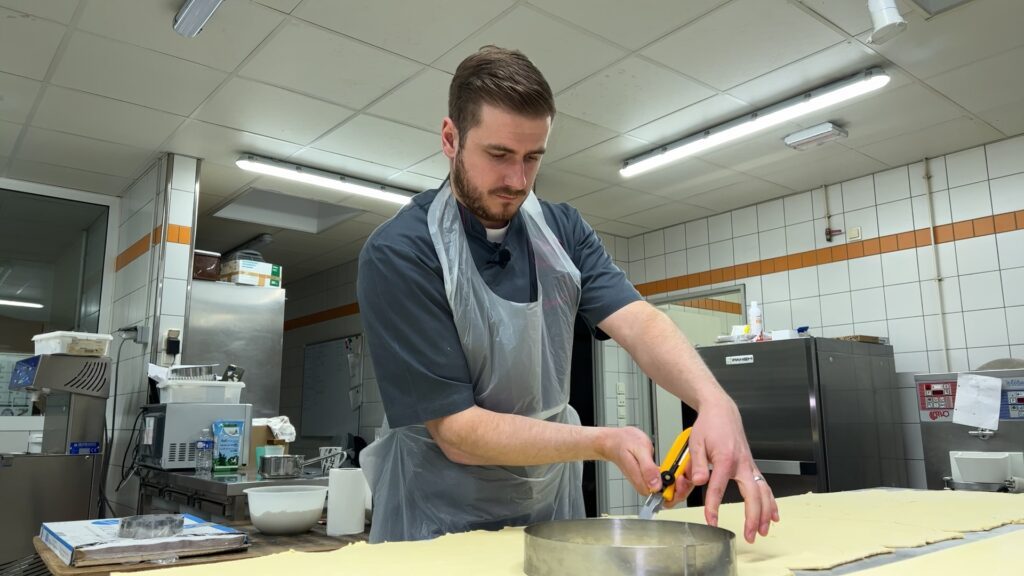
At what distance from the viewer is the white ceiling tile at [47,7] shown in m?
2.76

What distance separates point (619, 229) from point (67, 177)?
13.3ft

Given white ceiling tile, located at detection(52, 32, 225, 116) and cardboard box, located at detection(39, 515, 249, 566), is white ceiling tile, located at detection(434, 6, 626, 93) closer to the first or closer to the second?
white ceiling tile, located at detection(52, 32, 225, 116)

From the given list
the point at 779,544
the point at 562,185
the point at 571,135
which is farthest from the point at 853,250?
the point at 779,544

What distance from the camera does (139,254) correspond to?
458 cm

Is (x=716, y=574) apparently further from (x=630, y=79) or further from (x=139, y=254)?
(x=139, y=254)

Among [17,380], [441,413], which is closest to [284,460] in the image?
[17,380]

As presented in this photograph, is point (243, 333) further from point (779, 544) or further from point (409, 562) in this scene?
point (779, 544)

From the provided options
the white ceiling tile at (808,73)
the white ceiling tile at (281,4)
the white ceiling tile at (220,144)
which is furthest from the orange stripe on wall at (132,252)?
the white ceiling tile at (808,73)

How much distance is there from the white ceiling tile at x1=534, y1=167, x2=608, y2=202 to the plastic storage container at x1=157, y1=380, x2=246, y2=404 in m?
2.28

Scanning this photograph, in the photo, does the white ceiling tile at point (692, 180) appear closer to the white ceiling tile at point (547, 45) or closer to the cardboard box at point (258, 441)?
the white ceiling tile at point (547, 45)

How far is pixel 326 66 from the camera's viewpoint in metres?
3.25

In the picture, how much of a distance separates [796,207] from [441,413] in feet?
15.0

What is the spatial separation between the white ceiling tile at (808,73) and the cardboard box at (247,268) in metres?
3.32

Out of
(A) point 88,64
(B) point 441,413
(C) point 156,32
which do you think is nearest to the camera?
(B) point 441,413
